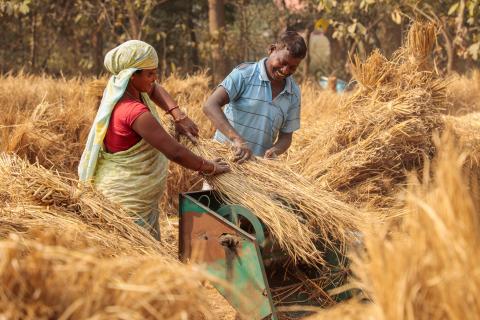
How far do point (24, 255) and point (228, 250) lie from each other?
1392 mm

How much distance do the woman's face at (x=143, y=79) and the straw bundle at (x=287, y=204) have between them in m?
0.45

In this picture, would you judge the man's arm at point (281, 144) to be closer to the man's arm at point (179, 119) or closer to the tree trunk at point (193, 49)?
the man's arm at point (179, 119)

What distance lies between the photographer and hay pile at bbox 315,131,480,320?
62.1 inches

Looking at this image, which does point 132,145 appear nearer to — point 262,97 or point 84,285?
point 262,97

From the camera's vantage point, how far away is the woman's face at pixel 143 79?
335cm

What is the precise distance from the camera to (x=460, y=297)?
157 cm

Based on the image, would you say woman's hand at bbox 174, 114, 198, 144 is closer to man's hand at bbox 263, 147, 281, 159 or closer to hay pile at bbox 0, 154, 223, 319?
man's hand at bbox 263, 147, 281, 159

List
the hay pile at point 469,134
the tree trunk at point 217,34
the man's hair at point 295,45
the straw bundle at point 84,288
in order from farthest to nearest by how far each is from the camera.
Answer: the tree trunk at point 217,34
the hay pile at point 469,134
the man's hair at point 295,45
the straw bundle at point 84,288

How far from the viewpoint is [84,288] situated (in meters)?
1.85

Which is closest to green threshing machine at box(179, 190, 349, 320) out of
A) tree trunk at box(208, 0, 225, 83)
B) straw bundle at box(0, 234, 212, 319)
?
straw bundle at box(0, 234, 212, 319)

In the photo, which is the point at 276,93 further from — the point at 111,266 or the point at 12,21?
the point at 12,21

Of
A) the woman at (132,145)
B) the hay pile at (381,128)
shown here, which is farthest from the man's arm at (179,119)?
the hay pile at (381,128)

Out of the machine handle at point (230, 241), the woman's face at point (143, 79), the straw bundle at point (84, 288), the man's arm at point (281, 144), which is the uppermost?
the woman's face at point (143, 79)

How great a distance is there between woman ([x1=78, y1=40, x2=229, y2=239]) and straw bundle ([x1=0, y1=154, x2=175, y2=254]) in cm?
23
